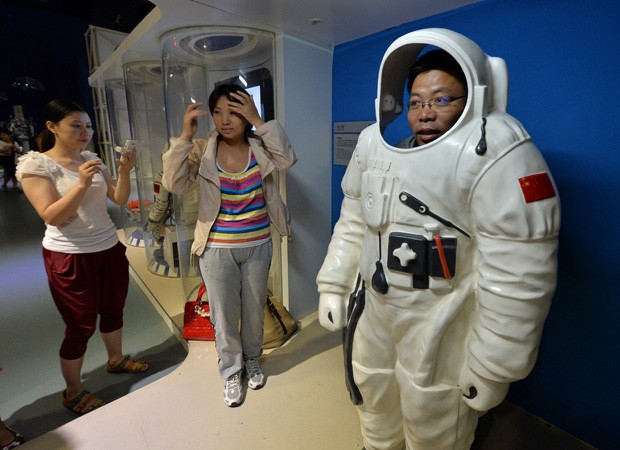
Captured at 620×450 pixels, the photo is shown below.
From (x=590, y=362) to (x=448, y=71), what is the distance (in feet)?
4.44

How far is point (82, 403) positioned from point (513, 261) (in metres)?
2.05

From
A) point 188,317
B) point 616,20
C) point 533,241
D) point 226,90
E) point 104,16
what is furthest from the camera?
point 104,16

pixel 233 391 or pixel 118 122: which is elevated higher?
pixel 118 122

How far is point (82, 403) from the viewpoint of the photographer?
67.9 inches

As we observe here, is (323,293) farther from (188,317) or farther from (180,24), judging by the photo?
(180,24)

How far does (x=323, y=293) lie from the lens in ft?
4.18

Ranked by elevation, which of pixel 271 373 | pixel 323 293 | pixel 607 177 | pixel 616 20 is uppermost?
pixel 616 20

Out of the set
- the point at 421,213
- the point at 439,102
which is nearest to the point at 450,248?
the point at 421,213

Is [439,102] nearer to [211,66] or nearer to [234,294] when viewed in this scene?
[234,294]

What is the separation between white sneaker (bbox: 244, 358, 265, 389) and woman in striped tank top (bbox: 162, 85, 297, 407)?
85 millimetres

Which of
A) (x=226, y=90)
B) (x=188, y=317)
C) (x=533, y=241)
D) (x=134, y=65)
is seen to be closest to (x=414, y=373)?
(x=533, y=241)

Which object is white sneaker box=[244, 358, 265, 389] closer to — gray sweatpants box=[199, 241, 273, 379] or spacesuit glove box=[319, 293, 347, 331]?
gray sweatpants box=[199, 241, 273, 379]

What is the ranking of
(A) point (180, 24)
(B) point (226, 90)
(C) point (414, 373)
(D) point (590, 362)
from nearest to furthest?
(C) point (414, 373) → (D) point (590, 362) → (B) point (226, 90) → (A) point (180, 24)

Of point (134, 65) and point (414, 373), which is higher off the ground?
point (134, 65)
